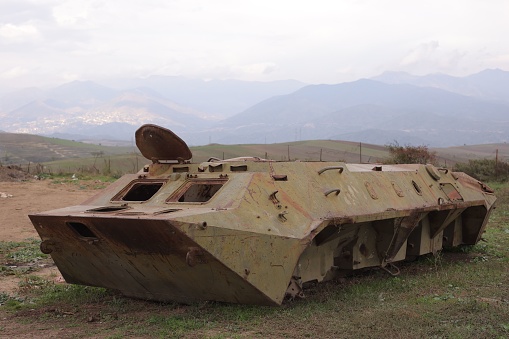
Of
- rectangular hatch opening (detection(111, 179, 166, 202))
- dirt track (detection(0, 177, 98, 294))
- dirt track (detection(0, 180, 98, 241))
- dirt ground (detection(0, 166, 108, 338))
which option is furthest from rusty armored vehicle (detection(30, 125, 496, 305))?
dirt track (detection(0, 180, 98, 241))

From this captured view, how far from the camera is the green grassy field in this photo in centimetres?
679

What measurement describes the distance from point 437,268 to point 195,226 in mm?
5240

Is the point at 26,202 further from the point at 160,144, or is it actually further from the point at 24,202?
the point at 160,144

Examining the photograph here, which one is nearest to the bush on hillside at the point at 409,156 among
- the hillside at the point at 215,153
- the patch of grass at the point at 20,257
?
the hillside at the point at 215,153

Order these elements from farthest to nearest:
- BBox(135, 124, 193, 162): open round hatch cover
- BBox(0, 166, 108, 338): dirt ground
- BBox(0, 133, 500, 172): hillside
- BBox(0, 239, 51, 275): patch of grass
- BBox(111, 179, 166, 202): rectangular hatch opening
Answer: BBox(0, 133, 500, 172): hillside, BBox(0, 239, 51, 275): patch of grass, BBox(0, 166, 108, 338): dirt ground, BBox(111, 179, 166, 202): rectangular hatch opening, BBox(135, 124, 193, 162): open round hatch cover

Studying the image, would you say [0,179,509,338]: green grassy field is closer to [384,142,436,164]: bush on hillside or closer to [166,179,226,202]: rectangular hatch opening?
[166,179,226,202]: rectangular hatch opening

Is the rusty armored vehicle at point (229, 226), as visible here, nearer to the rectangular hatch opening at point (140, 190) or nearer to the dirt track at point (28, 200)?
the rectangular hatch opening at point (140, 190)

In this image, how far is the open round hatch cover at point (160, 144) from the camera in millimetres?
8602

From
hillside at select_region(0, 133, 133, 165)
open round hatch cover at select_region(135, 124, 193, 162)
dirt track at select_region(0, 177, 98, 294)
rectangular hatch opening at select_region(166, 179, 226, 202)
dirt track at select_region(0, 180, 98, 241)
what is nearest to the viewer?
rectangular hatch opening at select_region(166, 179, 226, 202)

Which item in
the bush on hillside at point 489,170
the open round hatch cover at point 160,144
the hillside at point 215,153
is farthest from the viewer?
the hillside at point 215,153

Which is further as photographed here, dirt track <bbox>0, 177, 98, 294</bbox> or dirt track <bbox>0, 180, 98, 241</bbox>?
dirt track <bbox>0, 180, 98, 241</bbox>

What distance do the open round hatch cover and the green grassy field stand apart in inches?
76.1

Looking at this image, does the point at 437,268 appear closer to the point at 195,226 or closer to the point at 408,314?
the point at 408,314

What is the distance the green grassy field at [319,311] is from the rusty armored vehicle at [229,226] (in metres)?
0.24
